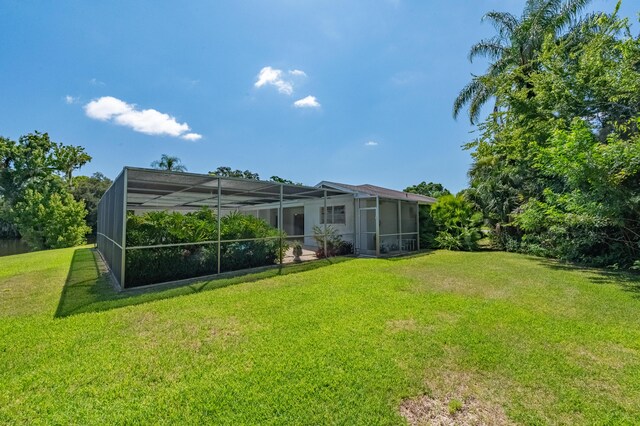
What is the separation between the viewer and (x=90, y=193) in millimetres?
30844

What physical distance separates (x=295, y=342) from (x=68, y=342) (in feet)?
9.58

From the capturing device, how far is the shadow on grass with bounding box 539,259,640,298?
6.73 m

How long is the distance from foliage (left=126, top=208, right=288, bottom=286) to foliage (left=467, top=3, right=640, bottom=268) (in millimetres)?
8628

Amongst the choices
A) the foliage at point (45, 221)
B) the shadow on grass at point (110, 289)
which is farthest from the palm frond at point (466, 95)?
the foliage at point (45, 221)

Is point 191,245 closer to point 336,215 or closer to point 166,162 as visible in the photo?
point 336,215

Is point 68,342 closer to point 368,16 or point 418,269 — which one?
point 418,269

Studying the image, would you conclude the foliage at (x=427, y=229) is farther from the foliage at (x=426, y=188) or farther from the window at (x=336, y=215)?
the foliage at (x=426, y=188)

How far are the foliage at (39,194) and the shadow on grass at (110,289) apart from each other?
1470cm

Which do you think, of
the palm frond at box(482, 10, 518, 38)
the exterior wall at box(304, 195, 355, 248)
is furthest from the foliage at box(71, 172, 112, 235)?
the palm frond at box(482, 10, 518, 38)

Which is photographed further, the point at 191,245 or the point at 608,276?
the point at 608,276

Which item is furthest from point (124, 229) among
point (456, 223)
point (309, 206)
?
point (456, 223)

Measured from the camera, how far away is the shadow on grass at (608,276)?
6.73 metres

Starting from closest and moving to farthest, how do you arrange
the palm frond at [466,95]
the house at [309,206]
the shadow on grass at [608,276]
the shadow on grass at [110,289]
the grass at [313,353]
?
the grass at [313,353]
the shadow on grass at [110,289]
the shadow on grass at [608,276]
the house at [309,206]
the palm frond at [466,95]

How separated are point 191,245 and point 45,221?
63.9ft
